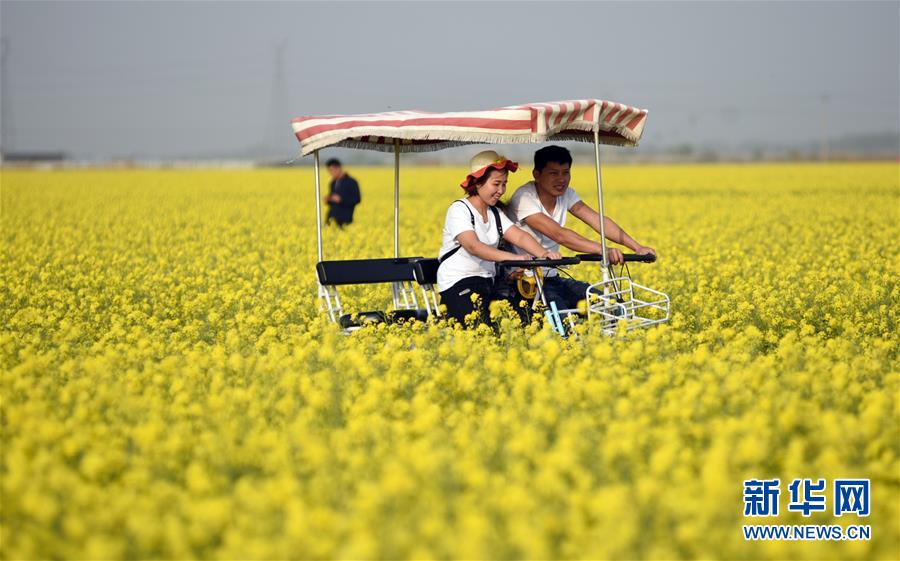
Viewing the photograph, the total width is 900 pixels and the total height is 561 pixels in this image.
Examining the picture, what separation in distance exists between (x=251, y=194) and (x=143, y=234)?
20.6 m

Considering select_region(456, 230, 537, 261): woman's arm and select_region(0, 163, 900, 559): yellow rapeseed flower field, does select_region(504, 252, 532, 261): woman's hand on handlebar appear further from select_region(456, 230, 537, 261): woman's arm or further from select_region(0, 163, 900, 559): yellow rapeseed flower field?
select_region(0, 163, 900, 559): yellow rapeseed flower field

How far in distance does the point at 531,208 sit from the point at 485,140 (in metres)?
0.98

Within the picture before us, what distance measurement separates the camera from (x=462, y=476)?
16.6 feet

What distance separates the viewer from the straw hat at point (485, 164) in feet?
29.2

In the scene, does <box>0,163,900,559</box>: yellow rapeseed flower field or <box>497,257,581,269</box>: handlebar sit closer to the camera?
<box>0,163,900,559</box>: yellow rapeseed flower field

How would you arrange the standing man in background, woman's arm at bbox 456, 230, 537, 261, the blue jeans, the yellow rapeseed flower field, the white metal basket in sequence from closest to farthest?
1. the yellow rapeseed flower field
2. the white metal basket
3. woman's arm at bbox 456, 230, 537, 261
4. the blue jeans
5. the standing man in background

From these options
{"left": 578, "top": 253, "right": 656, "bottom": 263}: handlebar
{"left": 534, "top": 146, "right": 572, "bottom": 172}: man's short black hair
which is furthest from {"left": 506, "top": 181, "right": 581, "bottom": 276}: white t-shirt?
{"left": 578, "top": 253, "right": 656, "bottom": 263}: handlebar

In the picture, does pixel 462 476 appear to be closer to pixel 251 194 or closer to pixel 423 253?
pixel 423 253

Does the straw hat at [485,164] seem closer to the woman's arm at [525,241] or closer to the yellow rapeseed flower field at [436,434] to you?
the woman's arm at [525,241]

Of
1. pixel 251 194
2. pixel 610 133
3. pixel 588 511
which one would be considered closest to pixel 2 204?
pixel 251 194

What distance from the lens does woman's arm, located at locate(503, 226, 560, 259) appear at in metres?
9.00

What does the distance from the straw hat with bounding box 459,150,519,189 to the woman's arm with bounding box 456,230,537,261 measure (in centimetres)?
39

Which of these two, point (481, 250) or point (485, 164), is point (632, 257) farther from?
point (485, 164)

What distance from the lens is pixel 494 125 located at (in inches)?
336
